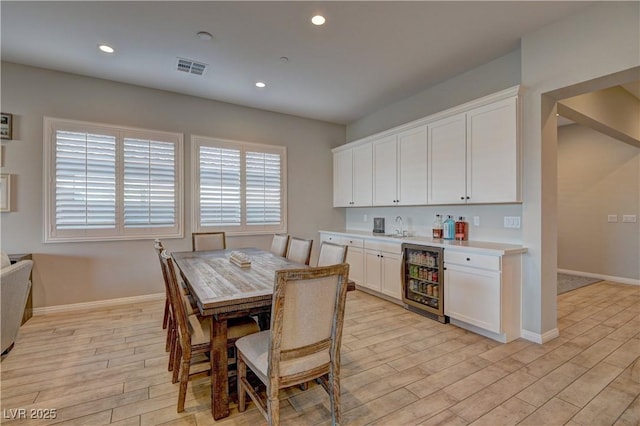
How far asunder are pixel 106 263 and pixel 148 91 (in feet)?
8.12

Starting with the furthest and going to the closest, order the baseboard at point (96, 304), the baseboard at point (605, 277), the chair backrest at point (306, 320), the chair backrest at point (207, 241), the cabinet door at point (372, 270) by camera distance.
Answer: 1. the baseboard at point (605, 277)
2. the cabinet door at point (372, 270)
3. the chair backrest at point (207, 241)
4. the baseboard at point (96, 304)
5. the chair backrest at point (306, 320)

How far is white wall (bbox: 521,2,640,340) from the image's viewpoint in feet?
8.83

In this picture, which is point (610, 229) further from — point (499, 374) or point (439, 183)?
point (499, 374)

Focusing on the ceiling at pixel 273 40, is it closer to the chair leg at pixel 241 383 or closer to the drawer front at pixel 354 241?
the drawer front at pixel 354 241

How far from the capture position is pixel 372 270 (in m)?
4.44

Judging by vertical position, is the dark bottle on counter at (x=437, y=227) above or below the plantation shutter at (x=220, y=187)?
A: below

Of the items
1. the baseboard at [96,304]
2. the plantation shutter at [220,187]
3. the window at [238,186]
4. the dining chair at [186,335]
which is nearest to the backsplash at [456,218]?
the window at [238,186]

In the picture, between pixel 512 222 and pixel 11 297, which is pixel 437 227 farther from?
pixel 11 297

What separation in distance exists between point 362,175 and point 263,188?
1731mm

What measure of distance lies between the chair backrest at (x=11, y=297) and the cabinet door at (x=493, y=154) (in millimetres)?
4370

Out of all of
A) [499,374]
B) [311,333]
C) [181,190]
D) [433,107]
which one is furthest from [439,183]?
[181,190]

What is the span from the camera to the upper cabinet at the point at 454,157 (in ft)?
10.0

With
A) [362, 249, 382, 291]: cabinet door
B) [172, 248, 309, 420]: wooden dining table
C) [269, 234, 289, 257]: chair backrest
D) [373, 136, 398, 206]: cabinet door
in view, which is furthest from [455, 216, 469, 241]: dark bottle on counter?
[172, 248, 309, 420]: wooden dining table

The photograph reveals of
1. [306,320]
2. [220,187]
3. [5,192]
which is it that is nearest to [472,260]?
[306,320]
